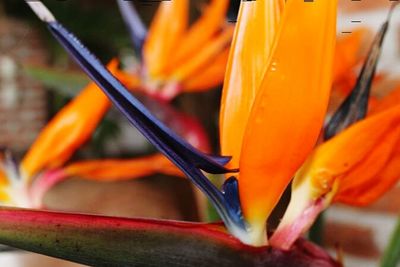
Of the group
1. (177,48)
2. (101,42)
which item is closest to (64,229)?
(177,48)

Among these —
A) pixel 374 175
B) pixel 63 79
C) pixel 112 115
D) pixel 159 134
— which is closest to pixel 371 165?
pixel 374 175

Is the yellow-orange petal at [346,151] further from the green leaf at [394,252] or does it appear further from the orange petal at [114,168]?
the orange petal at [114,168]

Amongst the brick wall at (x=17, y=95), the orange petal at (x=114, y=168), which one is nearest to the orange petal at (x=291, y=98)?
the orange petal at (x=114, y=168)

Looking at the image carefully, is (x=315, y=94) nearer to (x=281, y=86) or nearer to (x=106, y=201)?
(x=281, y=86)

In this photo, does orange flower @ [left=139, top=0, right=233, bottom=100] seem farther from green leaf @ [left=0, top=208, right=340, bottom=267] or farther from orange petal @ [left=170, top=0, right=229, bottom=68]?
green leaf @ [left=0, top=208, right=340, bottom=267]

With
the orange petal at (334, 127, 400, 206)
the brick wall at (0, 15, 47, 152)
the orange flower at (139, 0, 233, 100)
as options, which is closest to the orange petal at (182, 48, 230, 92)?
the orange flower at (139, 0, 233, 100)

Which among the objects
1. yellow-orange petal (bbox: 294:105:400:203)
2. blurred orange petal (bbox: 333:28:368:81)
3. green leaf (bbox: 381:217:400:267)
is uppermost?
blurred orange petal (bbox: 333:28:368:81)
